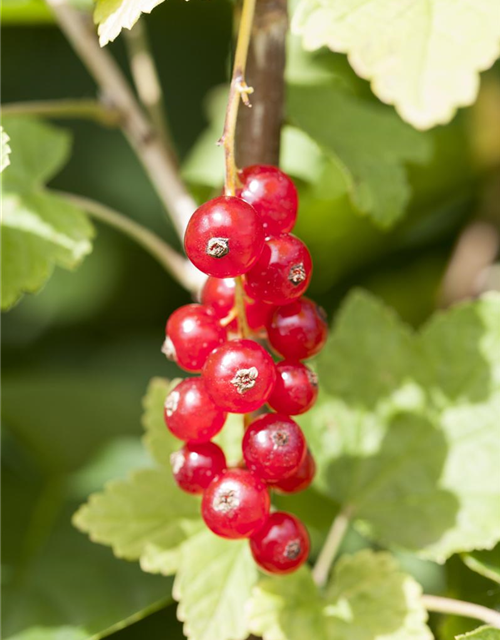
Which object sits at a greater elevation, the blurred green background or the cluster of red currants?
the blurred green background

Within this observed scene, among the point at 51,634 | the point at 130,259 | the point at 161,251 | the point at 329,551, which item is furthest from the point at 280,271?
the point at 130,259

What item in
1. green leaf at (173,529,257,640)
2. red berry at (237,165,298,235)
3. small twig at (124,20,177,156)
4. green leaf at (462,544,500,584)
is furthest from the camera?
small twig at (124,20,177,156)

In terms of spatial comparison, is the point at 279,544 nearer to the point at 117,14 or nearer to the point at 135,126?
the point at 117,14

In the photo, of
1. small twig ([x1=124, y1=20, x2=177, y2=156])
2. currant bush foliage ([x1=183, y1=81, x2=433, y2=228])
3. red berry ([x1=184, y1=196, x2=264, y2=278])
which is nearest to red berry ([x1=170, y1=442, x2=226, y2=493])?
red berry ([x1=184, y1=196, x2=264, y2=278])

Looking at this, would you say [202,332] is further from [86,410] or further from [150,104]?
[86,410]

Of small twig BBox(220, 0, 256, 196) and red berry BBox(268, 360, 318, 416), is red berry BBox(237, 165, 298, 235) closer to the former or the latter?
small twig BBox(220, 0, 256, 196)
